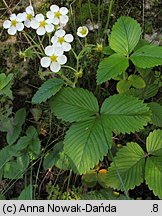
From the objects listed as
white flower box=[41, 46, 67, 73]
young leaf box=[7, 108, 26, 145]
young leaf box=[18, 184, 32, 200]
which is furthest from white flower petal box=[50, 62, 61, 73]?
young leaf box=[18, 184, 32, 200]

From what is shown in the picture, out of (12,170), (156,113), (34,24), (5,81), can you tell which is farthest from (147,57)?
(12,170)

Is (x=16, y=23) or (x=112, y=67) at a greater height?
(x=16, y=23)

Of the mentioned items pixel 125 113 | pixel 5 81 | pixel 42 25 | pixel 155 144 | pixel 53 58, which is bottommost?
pixel 155 144

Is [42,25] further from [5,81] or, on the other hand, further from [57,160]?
[57,160]

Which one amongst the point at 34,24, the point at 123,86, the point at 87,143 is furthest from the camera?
the point at 123,86

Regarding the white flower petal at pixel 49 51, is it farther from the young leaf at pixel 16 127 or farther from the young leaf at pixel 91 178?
the young leaf at pixel 91 178

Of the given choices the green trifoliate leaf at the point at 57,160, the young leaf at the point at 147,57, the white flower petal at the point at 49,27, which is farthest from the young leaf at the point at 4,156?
the young leaf at the point at 147,57


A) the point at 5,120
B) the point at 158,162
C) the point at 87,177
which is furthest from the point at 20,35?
the point at 158,162
